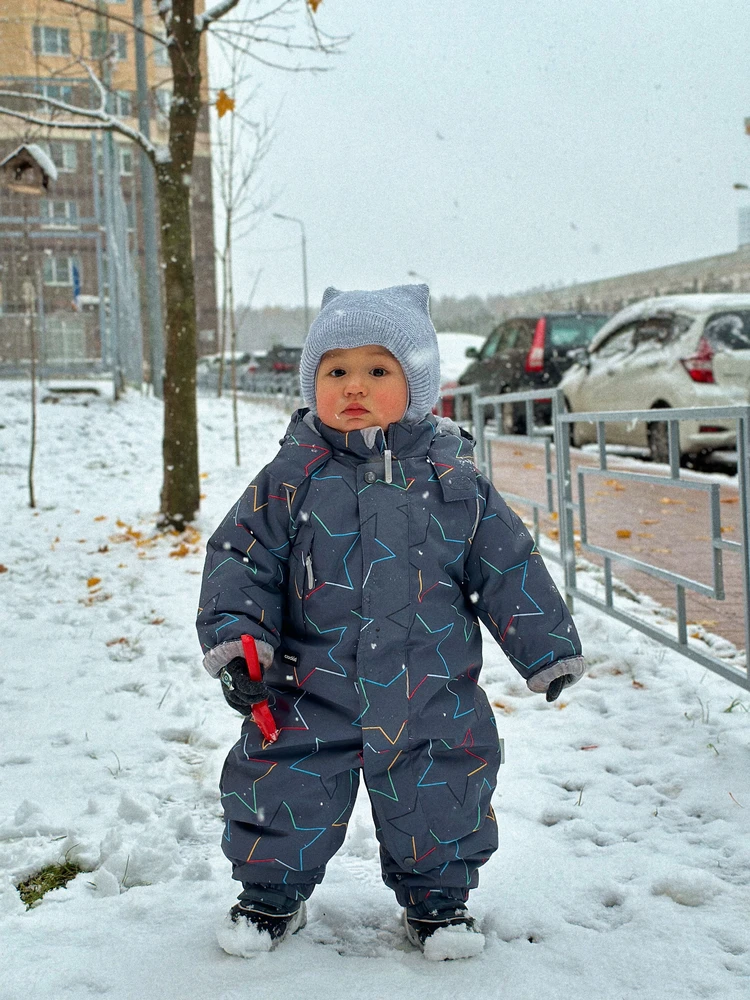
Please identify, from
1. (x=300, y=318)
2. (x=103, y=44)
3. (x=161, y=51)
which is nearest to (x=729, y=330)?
(x=161, y=51)

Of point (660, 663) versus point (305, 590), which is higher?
point (305, 590)

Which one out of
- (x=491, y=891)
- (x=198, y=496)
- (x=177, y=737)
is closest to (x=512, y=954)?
(x=491, y=891)

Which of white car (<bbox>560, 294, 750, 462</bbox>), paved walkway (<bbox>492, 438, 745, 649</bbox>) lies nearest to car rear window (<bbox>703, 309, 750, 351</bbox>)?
white car (<bbox>560, 294, 750, 462</bbox>)

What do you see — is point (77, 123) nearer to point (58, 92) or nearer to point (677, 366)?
point (677, 366)

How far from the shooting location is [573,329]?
11.9 m

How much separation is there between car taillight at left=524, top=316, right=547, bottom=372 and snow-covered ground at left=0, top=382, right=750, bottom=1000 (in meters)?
7.35

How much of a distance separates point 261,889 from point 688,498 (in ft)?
9.29

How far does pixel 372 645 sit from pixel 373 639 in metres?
0.01

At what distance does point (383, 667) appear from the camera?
74.8 inches

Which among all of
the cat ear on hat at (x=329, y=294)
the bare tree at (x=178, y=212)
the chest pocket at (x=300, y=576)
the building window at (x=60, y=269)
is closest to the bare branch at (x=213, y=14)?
the bare tree at (x=178, y=212)

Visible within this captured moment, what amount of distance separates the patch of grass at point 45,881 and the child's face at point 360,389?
1.27 meters

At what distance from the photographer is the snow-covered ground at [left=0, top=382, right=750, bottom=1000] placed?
6.08 feet

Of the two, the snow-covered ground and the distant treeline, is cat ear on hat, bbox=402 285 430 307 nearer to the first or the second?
the snow-covered ground

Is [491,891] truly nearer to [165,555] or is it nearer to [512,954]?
[512,954]
